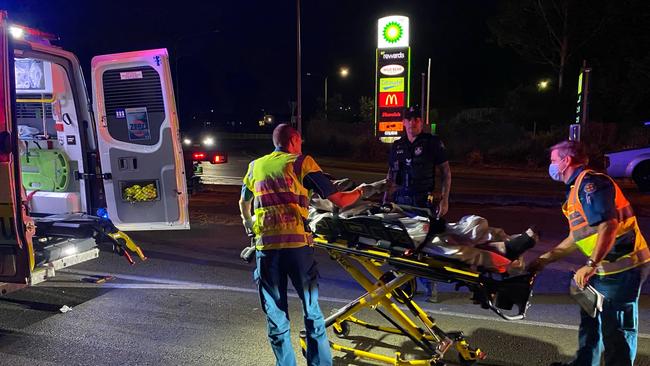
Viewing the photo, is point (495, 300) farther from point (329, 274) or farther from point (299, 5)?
point (299, 5)

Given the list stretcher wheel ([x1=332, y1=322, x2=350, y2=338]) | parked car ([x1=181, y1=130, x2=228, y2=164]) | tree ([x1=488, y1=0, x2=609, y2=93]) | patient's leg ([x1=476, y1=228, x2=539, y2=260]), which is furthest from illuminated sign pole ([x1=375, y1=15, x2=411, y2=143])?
tree ([x1=488, y1=0, x2=609, y2=93])

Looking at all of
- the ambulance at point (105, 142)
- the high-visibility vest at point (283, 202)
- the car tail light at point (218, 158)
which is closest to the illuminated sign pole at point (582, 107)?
the ambulance at point (105, 142)

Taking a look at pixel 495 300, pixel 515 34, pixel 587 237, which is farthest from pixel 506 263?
pixel 515 34

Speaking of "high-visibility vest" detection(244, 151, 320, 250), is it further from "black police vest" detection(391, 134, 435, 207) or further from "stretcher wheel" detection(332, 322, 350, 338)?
"black police vest" detection(391, 134, 435, 207)

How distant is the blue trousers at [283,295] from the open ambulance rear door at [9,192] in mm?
1985

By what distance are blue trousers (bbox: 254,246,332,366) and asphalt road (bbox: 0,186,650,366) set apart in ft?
1.66

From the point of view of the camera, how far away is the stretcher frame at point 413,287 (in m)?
3.22

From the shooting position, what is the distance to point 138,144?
232 inches

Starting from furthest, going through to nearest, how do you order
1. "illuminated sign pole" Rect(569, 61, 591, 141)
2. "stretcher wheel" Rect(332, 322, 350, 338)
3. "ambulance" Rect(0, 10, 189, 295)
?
"illuminated sign pole" Rect(569, 61, 591, 141) < "ambulance" Rect(0, 10, 189, 295) < "stretcher wheel" Rect(332, 322, 350, 338)

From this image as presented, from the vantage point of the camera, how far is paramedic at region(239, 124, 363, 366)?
11.3ft

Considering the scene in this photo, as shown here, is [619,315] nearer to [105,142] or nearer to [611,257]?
[611,257]

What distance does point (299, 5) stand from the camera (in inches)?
661

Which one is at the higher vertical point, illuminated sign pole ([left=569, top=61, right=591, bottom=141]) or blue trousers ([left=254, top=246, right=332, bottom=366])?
illuminated sign pole ([left=569, top=61, right=591, bottom=141])

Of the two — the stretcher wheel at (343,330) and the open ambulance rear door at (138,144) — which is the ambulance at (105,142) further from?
the stretcher wheel at (343,330)
